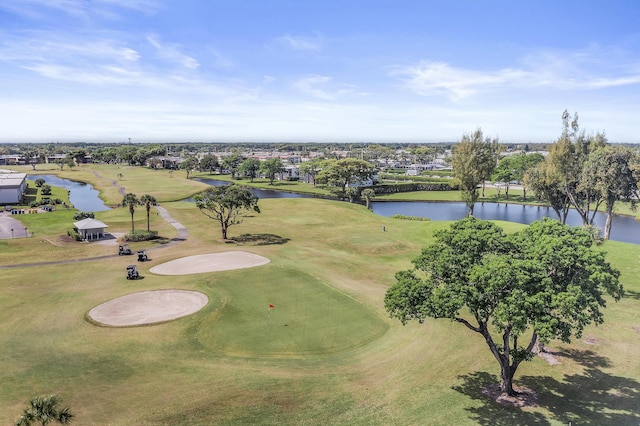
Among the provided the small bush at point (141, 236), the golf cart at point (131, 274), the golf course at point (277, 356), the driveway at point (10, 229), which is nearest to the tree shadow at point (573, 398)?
the golf course at point (277, 356)

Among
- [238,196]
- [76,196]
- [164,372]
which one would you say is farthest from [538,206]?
[76,196]

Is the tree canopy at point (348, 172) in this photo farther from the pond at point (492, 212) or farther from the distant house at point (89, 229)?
the distant house at point (89, 229)

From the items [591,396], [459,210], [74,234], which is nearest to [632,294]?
[591,396]

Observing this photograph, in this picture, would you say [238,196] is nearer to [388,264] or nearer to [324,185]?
[388,264]

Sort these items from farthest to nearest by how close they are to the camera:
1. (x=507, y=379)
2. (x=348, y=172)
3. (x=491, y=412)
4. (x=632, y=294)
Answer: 1. (x=348, y=172)
2. (x=632, y=294)
3. (x=507, y=379)
4. (x=491, y=412)

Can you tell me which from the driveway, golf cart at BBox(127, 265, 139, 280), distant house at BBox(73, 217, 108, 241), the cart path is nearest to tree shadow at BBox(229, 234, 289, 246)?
the cart path

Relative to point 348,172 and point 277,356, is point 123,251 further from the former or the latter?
point 348,172
